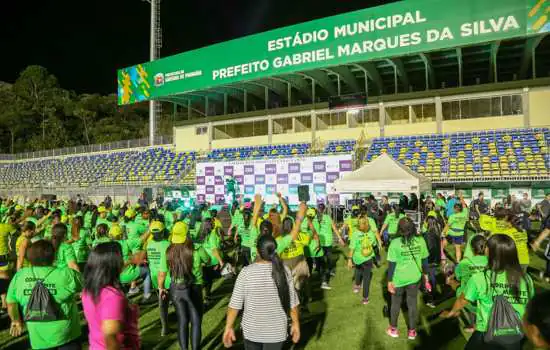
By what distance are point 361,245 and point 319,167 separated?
10.7 meters

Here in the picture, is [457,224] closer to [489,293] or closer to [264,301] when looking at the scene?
[489,293]

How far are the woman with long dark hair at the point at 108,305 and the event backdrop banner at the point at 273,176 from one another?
46.5ft

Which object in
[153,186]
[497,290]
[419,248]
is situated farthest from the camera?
[153,186]

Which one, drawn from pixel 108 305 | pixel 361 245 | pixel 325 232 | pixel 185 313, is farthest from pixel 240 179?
pixel 108 305

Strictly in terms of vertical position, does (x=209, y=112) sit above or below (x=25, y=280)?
above

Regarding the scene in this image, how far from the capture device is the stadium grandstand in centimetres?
1998

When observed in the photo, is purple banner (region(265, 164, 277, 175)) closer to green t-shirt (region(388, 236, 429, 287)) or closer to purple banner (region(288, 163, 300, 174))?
purple banner (region(288, 163, 300, 174))

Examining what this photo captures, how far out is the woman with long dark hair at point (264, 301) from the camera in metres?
3.35

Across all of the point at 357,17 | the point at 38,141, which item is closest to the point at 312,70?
the point at 357,17

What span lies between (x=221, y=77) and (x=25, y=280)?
24689 millimetres

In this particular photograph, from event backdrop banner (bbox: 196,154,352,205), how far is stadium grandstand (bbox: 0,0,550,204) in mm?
1130

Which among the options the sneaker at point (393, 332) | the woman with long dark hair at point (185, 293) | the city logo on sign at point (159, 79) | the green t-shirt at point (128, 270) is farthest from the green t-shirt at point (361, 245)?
the city logo on sign at point (159, 79)

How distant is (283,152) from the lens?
26859mm

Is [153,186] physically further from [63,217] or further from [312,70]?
[63,217]
